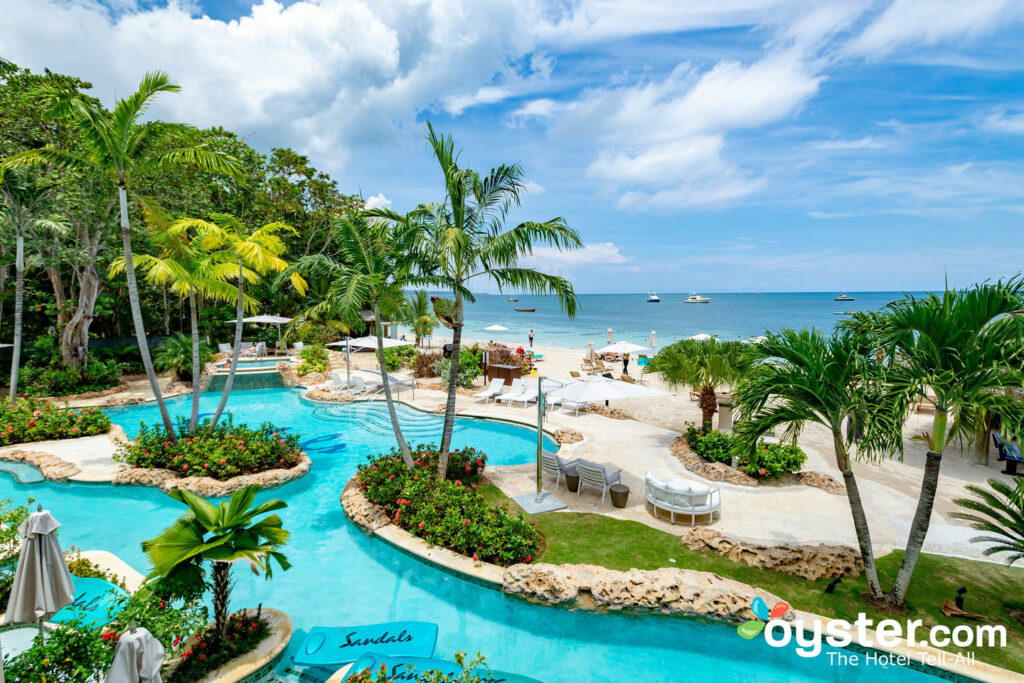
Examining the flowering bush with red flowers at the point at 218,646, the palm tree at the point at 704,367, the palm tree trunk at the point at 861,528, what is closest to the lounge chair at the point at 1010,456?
the palm tree at the point at 704,367

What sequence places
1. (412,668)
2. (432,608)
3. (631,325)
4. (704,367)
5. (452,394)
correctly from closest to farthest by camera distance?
1. (412,668)
2. (432,608)
3. (452,394)
4. (704,367)
5. (631,325)

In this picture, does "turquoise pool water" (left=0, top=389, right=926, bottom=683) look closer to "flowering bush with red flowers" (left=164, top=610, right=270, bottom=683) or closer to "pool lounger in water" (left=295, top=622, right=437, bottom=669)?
"pool lounger in water" (left=295, top=622, right=437, bottom=669)

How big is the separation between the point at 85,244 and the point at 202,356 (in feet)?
21.8

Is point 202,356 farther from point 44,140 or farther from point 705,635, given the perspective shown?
point 705,635

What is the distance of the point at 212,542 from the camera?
204 inches

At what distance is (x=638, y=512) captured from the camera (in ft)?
31.8

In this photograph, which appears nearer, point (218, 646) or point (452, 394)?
point (218, 646)

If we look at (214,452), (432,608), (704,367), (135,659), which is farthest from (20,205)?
(704,367)

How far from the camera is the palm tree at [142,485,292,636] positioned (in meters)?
4.95

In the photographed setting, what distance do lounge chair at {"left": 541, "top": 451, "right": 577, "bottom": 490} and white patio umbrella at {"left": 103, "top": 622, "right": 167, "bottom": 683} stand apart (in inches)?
299

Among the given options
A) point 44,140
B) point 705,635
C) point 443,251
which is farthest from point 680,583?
point 44,140

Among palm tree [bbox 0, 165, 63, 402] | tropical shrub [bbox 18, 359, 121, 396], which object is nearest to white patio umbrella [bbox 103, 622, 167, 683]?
palm tree [bbox 0, 165, 63, 402]

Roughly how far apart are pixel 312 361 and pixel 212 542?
2074 cm

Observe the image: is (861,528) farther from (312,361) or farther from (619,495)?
(312,361)
